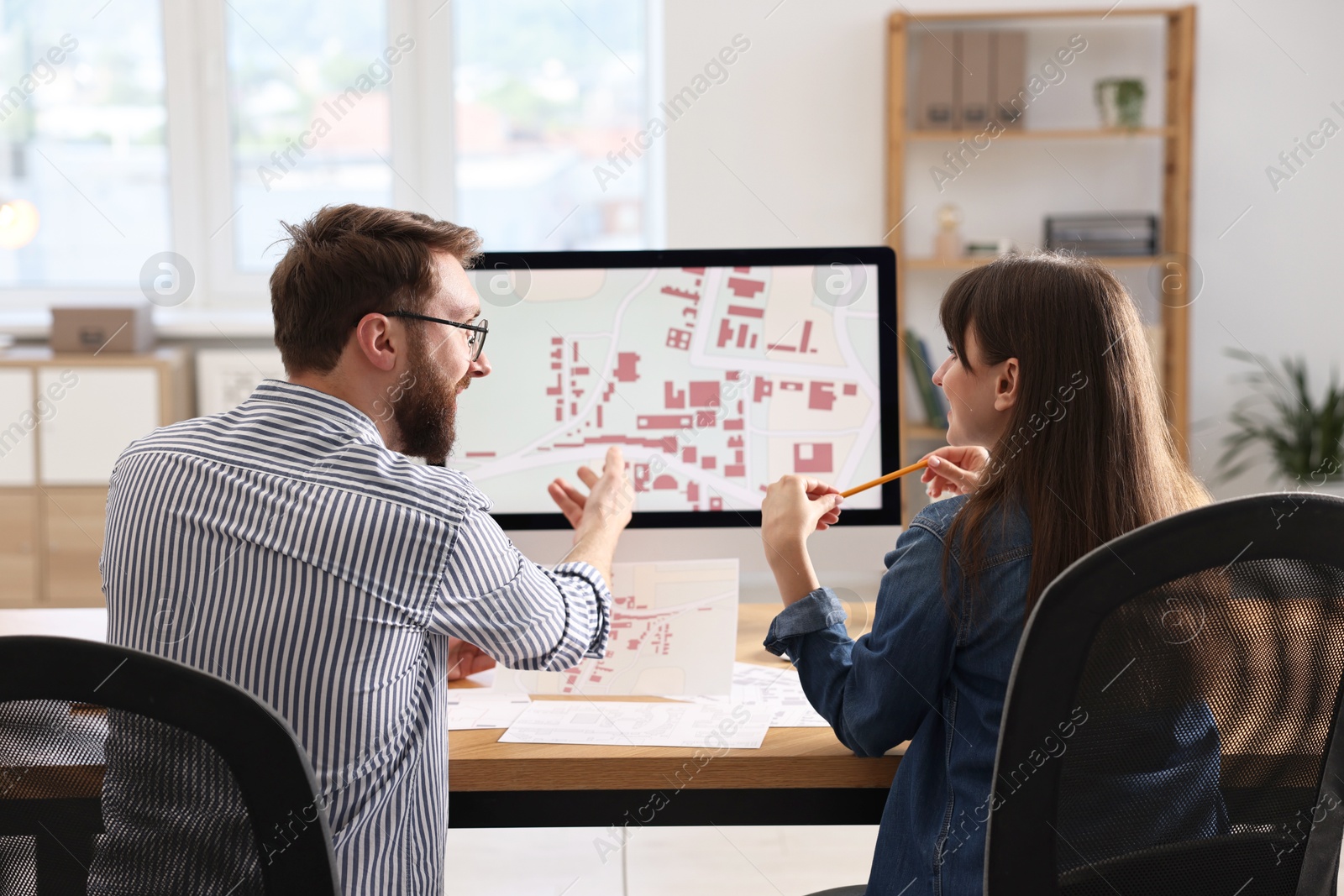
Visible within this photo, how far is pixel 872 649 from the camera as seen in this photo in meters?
1.03

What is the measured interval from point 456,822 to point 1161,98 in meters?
3.60

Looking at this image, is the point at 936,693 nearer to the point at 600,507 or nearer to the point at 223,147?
the point at 600,507

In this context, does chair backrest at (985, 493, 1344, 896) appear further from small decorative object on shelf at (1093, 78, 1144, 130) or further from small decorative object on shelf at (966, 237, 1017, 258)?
small decorative object on shelf at (1093, 78, 1144, 130)

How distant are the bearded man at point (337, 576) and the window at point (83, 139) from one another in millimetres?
3517

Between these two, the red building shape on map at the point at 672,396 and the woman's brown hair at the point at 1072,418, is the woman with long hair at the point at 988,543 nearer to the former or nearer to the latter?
the woman's brown hair at the point at 1072,418

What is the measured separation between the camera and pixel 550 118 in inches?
164

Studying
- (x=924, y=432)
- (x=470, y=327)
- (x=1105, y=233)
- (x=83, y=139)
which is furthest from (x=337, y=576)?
(x=83, y=139)

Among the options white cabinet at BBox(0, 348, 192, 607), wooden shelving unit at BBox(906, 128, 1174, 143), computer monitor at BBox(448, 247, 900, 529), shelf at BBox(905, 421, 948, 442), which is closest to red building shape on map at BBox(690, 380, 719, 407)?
computer monitor at BBox(448, 247, 900, 529)

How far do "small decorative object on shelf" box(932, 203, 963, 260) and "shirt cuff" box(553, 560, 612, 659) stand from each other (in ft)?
9.25

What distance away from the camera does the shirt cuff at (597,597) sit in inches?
45.2

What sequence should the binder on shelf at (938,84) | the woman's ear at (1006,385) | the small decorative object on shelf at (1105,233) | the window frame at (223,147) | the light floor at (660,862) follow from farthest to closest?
the window frame at (223,147), the small decorative object on shelf at (1105,233), the binder on shelf at (938,84), the light floor at (660,862), the woman's ear at (1006,385)

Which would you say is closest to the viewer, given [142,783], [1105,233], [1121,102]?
[142,783]

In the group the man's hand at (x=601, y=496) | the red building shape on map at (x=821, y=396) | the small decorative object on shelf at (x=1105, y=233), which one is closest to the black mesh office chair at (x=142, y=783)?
the man's hand at (x=601, y=496)

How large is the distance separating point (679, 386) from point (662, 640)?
13.7 inches
